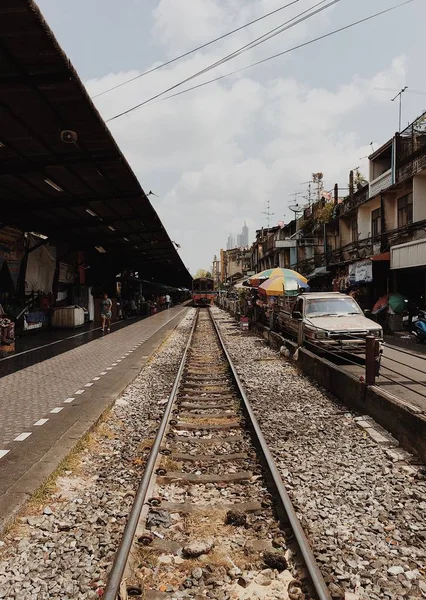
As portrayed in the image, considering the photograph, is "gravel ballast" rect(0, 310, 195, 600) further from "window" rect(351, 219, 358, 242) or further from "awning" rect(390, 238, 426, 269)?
"window" rect(351, 219, 358, 242)

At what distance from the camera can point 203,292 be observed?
52594mm

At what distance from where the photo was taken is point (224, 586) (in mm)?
2906

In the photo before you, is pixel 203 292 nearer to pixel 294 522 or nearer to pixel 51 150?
pixel 51 150

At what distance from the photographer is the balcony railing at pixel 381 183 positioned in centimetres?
2206

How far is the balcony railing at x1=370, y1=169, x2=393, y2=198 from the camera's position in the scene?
22.1 m

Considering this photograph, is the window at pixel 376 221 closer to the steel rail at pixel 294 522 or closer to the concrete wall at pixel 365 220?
the concrete wall at pixel 365 220

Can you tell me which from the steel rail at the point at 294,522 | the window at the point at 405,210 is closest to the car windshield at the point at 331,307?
the steel rail at the point at 294,522

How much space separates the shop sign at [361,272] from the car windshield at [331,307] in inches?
340

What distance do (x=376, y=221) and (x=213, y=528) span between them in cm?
2341

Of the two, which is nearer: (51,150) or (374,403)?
(374,403)

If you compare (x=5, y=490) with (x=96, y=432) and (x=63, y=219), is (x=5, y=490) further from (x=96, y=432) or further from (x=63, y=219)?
(x=63, y=219)

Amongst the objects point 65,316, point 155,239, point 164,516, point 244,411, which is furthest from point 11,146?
point 155,239

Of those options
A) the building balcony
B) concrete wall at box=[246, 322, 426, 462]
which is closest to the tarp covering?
concrete wall at box=[246, 322, 426, 462]

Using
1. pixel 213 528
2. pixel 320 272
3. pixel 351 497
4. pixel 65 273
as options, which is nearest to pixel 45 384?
pixel 213 528
